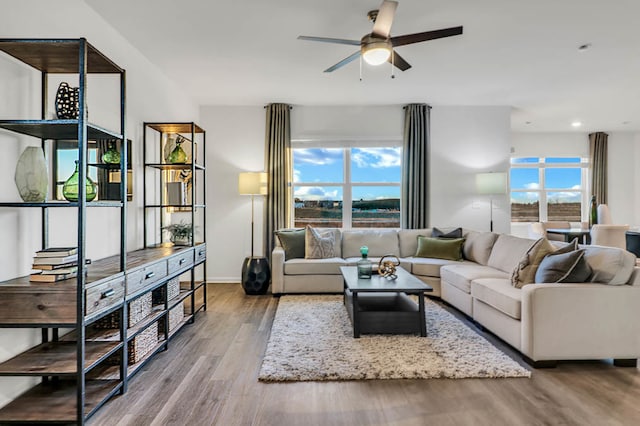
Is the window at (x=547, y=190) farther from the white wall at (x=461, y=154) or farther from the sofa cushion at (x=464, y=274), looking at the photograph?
the sofa cushion at (x=464, y=274)

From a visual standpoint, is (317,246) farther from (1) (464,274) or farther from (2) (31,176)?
(2) (31,176)

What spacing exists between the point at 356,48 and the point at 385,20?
4.21ft

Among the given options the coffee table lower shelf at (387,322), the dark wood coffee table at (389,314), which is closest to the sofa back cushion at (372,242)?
the dark wood coffee table at (389,314)

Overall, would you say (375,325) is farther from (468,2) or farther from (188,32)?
(188,32)

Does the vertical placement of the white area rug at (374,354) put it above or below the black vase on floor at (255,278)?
below

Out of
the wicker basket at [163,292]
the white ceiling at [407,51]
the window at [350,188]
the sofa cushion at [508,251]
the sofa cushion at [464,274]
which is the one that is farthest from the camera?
the window at [350,188]

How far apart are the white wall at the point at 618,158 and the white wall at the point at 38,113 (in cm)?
742

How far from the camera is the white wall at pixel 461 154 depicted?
5992 millimetres

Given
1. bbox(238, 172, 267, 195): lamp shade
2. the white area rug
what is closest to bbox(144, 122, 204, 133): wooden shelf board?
bbox(238, 172, 267, 195): lamp shade

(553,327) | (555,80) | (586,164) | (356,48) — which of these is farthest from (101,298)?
(586,164)

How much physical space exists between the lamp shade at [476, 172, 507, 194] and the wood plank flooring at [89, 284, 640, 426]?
3.13 metres

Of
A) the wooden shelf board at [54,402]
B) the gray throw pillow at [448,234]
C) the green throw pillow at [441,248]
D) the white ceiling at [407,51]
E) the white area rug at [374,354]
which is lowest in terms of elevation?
the white area rug at [374,354]

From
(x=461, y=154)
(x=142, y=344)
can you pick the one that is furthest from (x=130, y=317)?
(x=461, y=154)

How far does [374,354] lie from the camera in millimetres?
2859
